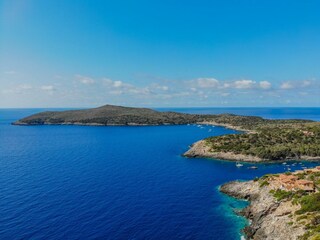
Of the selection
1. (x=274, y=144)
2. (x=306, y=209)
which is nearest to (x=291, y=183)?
(x=306, y=209)

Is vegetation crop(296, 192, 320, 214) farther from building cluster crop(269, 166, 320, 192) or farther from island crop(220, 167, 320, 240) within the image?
building cluster crop(269, 166, 320, 192)

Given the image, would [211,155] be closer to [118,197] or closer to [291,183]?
[118,197]

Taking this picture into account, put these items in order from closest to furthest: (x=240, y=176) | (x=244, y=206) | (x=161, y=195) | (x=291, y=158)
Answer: (x=244, y=206)
(x=161, y=195)
(x=240, y=176)
(x=291, y=158)

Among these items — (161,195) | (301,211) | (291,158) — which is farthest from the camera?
(291,158)

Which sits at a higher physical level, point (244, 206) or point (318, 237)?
point (318, 237)

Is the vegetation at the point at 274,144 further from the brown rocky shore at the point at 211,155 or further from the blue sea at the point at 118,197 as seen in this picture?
the blue sea at the point at 118,197

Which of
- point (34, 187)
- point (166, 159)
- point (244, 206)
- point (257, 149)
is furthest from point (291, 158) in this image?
point (34, 187)

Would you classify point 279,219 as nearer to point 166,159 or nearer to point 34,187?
point 34,187
